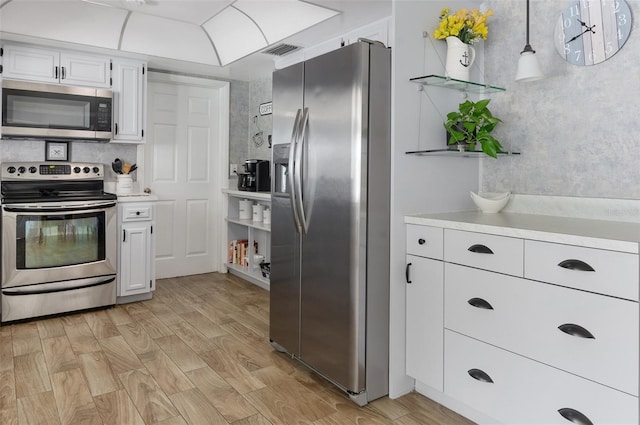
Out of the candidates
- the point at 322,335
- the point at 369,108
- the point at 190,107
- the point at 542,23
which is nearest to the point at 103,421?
the point at 322,335

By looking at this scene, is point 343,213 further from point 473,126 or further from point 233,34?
point 233,34

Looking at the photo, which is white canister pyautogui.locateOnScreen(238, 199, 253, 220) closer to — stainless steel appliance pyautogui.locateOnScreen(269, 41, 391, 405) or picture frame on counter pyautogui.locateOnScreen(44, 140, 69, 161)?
picture frame on counter pyautogui.locateOnScreen(44, 140, 69, 161)

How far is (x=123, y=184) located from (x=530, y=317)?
3.64m

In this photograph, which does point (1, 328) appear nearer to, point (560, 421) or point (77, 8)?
point (77, 8)

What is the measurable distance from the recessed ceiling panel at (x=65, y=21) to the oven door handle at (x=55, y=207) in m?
1.32

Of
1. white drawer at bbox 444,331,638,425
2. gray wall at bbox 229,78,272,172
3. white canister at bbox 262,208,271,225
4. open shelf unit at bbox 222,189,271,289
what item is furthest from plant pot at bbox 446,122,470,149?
gray wall at bbox 229,78,272,172

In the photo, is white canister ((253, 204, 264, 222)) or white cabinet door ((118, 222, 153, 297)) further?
white canister ((253, 204, 264, 222))

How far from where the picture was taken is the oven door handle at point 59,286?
3.31 metres

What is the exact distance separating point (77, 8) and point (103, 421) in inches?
119

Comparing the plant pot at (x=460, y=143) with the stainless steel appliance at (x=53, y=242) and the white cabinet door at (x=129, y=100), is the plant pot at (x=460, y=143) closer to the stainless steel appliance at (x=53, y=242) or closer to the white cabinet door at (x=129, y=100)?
the stainless steel appliance at (x=53, y=242)

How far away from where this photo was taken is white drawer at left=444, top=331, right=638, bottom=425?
153 cm

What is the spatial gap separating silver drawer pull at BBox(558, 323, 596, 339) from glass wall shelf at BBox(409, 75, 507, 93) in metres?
1.26

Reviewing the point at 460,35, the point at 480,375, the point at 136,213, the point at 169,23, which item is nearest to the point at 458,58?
the point at 460,35

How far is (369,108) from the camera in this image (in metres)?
2.14
